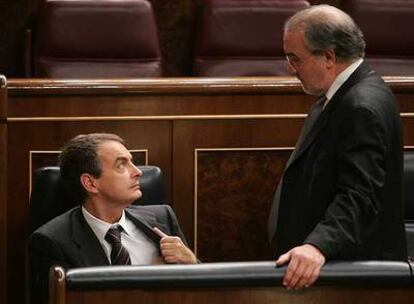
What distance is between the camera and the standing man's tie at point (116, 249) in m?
2.16

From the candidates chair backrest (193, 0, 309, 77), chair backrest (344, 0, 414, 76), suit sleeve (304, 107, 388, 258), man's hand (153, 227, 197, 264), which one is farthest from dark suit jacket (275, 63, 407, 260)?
chair backrest (344, 0, 414, 76)

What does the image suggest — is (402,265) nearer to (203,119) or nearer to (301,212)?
(301,212)

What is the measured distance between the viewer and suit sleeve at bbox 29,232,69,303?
6.93ft

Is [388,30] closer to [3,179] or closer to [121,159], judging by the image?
[121,159]

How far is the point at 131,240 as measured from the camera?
7.34ft

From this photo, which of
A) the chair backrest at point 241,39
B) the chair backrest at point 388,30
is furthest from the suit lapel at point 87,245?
the chair backrest at point 388,30

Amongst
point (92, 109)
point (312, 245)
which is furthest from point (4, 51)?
point (312, 245)

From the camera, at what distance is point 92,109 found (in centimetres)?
264

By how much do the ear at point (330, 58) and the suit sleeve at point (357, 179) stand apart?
0.41 ft

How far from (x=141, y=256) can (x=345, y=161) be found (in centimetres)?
58

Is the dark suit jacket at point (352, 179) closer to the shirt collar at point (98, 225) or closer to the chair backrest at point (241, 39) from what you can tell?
the shirt collar at point (98, 225)

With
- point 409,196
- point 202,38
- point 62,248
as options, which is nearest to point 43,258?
point 62,248

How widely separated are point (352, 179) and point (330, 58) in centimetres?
25

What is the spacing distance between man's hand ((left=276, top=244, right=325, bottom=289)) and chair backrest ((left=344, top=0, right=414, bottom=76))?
1951mm
